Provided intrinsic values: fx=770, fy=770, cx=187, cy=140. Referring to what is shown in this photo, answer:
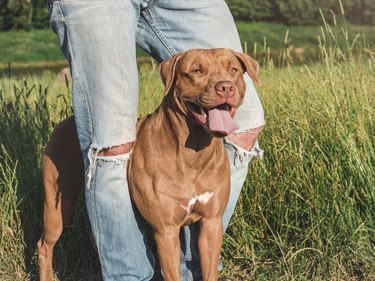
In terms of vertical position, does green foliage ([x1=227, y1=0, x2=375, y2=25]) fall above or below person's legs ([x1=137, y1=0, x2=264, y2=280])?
below

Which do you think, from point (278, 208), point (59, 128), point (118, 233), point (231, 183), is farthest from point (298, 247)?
point (59, 128)

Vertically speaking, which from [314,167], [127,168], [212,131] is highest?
[212,131]

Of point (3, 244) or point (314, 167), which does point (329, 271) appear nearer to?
point (314, 167)

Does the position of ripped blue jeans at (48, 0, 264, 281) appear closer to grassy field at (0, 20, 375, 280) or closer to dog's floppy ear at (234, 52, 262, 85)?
dog's floppy ear at (234, 52, 262, 85)

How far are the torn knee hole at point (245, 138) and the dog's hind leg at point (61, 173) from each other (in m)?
0.84

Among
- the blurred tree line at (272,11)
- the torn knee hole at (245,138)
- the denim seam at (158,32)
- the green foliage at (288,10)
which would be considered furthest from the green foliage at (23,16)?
the torn knee hole at (245,138)

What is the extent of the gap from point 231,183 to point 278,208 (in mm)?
669

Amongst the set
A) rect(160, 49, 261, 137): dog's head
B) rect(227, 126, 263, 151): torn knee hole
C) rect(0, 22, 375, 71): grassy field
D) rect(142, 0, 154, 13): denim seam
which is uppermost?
rect(142, 0, 154, 13): denim seam

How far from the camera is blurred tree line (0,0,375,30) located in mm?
18750

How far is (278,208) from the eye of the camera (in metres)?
4.62

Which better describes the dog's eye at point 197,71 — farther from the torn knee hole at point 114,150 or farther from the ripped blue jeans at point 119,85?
the torn knee hole at point 114,150

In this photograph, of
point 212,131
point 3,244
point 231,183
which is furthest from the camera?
point 3,244

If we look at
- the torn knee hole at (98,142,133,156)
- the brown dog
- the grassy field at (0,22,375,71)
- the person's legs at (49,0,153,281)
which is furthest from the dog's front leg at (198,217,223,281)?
the grassy field at (0,22,375,71)

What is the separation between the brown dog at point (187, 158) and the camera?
3.60 m
